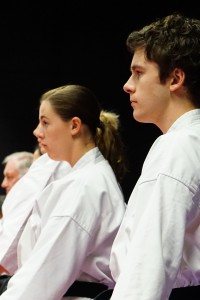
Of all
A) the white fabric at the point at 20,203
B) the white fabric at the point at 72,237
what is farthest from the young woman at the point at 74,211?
the white fabric at the point at 20,203

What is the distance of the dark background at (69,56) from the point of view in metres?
3.75

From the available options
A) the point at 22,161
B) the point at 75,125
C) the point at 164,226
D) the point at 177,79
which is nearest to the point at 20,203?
the point at 75,125

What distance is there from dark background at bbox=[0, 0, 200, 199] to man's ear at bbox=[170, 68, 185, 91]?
6.35ft

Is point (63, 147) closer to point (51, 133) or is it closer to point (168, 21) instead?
point (51, 133)

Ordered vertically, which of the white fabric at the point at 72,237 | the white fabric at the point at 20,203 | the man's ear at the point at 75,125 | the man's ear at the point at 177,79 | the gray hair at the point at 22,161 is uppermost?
the man's ear at the point at 177,79

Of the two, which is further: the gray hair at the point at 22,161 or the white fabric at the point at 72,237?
the gray hair at the point at 22,161

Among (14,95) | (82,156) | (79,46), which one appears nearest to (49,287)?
(82,156)

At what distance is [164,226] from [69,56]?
2.86 meters

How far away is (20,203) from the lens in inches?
112

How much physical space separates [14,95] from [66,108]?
2263 mm

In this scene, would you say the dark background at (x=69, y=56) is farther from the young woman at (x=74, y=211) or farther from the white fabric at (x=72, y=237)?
the white fabric at (x=72, y=237)

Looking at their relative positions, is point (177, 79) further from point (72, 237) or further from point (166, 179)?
point (72, 237)

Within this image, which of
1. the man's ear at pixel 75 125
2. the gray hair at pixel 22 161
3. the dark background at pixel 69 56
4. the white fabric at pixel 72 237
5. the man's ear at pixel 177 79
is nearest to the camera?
the man's ear at pixel 177 79

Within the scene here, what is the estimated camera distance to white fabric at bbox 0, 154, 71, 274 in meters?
2.58
